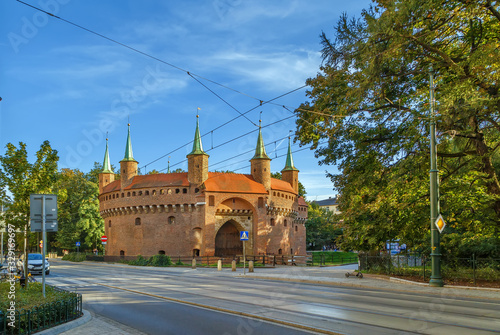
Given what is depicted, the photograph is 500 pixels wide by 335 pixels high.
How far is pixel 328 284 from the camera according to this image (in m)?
20.0

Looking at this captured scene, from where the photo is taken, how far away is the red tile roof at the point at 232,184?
1901 inches

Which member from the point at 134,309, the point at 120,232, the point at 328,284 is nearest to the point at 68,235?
the point at 120,232

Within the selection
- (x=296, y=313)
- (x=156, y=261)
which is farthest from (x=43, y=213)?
(x=156, y=261)

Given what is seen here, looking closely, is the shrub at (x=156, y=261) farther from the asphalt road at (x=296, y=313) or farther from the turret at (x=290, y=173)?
the asphalt road at (x=296, y=313)

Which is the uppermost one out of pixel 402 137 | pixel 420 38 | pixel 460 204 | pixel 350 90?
pixel 420 38

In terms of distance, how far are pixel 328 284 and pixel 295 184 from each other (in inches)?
1507

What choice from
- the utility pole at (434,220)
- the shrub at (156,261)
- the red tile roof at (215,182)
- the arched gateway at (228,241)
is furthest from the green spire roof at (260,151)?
the utility pole at (434,220)

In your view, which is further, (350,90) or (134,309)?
(350,90)

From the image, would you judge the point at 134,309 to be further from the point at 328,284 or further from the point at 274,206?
the point at 274,206

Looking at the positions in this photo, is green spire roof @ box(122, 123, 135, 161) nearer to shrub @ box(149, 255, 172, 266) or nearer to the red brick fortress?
the red brick fortress

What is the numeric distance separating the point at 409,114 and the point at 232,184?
34.0 metres

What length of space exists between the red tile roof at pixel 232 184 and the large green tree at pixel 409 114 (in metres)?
26.9

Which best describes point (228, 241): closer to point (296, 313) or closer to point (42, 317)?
point (296, 313)

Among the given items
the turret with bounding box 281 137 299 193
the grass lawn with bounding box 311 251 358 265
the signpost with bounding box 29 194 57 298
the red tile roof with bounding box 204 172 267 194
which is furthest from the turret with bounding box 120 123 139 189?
the signpost with bounding box 29 194 57 298
